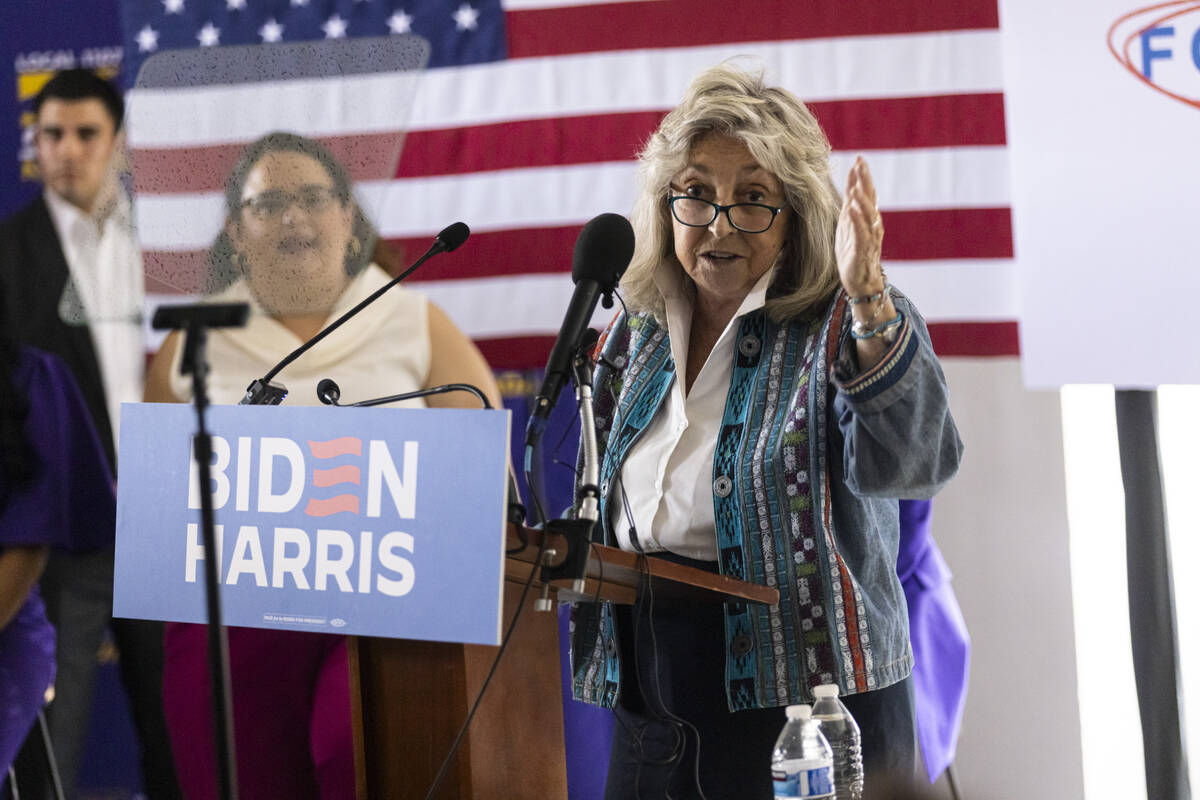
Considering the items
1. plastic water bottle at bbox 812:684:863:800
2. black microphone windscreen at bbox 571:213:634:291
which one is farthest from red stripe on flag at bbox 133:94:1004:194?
plastic water bottle at bbox 812:684:863:800

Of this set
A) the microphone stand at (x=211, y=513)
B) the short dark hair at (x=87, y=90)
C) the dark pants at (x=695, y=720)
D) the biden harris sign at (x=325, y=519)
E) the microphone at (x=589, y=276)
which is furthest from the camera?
the short dark hair at (x=87, y=90)

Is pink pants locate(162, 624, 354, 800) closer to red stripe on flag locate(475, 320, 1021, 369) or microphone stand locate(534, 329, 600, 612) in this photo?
microphone stand locate(534, 329, 600, 612)

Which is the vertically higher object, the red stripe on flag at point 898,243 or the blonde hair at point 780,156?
the red stripe on flag at point 898,243

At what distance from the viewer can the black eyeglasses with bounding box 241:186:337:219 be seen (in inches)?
71.6

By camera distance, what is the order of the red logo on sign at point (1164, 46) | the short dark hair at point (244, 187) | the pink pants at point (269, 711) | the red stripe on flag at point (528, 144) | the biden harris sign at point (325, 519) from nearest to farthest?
the biden harris sign at point (325, 519)
the short dark hair at point (244, 187)
the pink pants at point (269, 711)
the red logo on sign at point (1164, 46)
the red stripe on flag at point (528, 144)

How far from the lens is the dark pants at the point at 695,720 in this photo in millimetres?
1683

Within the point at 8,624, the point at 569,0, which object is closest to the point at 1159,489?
the point at 569,0

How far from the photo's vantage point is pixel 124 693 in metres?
3.36

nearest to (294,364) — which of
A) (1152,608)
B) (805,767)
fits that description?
(805,767)

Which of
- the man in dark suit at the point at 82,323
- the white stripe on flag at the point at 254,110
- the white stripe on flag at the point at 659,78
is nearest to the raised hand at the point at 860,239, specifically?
the white stripe on flag at the point at 254,110

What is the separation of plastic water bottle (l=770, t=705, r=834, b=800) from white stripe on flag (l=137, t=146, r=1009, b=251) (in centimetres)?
184

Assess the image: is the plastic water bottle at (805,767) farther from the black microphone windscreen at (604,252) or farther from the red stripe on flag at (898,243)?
the red stripe on flag at (898,243)

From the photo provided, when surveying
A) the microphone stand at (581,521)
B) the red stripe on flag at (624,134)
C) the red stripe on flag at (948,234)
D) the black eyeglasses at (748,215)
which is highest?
the red stripe on flag at (624,134)

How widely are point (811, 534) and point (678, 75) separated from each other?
5.89 feet
